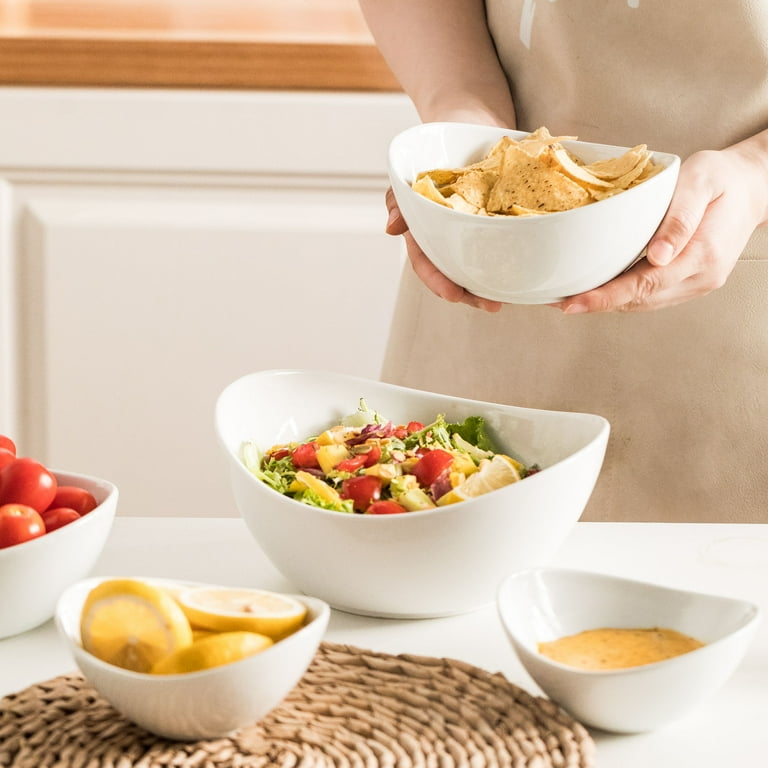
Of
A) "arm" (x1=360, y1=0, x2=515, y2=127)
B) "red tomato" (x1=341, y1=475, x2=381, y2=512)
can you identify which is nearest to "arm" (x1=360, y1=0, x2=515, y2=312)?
"arm" (x1=360, y1=0, x2=515, y2=127)

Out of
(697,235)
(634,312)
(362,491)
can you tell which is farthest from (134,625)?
(634,312)

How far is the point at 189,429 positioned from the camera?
7.30 feet

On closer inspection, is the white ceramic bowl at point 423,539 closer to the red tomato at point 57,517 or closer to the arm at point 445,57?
the red tomato at point 57,517

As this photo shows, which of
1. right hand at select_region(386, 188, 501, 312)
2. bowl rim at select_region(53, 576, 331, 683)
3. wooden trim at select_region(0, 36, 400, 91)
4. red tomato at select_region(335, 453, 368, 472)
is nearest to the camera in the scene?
bowl rim at select_region(53, 576, 331, 683)

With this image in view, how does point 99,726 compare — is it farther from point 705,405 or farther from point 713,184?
point 705,405

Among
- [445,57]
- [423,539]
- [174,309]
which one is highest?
[445,57]

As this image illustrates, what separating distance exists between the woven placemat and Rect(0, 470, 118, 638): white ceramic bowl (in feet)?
0.31

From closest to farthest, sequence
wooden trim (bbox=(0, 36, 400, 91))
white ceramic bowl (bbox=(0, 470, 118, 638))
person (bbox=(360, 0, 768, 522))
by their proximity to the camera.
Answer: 1. white ceramic bowl (bbox=(0, 470, 118, 638))
2. person (bbox=(360, 0, 768, 522))
3. wooden trim (bbox=(0, 36, 400, 91))

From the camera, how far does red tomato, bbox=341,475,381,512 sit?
33.6 inches

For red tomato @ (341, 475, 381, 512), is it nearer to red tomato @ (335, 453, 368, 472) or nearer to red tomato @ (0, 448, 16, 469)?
red tomato @ (335, 453, 368, 472)

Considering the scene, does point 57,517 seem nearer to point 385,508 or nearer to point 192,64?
point 385,508

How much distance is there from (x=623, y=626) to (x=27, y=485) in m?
0.44

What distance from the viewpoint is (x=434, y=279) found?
1.04 metres

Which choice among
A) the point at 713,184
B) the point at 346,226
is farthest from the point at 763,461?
the point at 346,226
